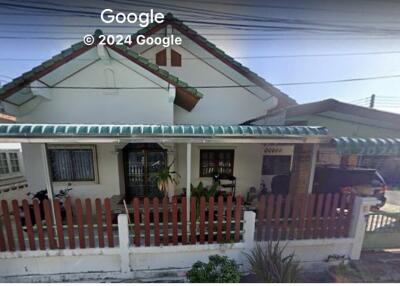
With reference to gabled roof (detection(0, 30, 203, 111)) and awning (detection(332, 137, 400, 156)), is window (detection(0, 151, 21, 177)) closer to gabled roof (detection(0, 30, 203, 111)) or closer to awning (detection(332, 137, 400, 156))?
gabled roof (detection(0, 30, 203, 111))

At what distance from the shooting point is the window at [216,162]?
16.8 feet

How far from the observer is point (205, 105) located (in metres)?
5.59

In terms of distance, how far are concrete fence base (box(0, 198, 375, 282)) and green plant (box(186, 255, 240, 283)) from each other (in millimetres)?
324

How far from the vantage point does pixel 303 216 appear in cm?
274

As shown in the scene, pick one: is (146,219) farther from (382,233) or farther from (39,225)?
(382,233)

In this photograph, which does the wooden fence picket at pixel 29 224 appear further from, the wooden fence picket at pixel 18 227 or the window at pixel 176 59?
the window at pixel 176 59

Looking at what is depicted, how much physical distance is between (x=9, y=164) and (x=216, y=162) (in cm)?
655

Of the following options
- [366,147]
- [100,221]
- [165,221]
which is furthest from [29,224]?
[366,147]

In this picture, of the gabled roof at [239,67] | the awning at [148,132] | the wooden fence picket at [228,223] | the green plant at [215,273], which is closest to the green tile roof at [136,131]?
the awning at [148,132]

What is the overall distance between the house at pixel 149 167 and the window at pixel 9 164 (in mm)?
2142

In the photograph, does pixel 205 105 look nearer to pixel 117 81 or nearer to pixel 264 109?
pixel 264 109

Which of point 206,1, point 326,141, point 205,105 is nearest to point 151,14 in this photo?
point 206,1

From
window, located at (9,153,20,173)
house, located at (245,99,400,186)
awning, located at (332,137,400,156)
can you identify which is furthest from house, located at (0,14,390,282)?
window, located at (9,153,20,173)

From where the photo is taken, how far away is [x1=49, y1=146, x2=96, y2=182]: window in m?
4.11
